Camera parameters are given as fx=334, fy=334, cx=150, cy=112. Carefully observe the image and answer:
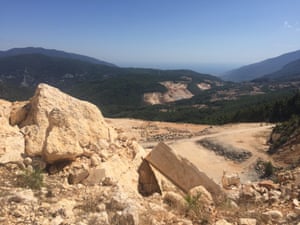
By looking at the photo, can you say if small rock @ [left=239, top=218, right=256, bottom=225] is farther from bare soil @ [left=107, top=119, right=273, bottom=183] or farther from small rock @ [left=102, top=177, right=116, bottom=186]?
bare soil @ [left=107, top=119, right=273, bottom=183]

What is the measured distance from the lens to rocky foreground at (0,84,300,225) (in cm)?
564

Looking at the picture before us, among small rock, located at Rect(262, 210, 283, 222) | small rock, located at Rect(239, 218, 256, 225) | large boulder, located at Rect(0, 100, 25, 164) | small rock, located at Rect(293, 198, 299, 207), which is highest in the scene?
large boulder, located at Rect(0, 100, 25, 164)

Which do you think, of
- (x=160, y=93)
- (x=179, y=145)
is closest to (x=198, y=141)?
(x=179, y=145)

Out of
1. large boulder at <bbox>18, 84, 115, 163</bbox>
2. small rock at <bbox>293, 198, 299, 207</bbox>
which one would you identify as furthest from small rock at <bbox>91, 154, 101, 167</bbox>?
small rock at <bbox>293, 198, 299, 207</bbox>

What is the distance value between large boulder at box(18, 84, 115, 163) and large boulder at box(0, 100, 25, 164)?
0.62 ft

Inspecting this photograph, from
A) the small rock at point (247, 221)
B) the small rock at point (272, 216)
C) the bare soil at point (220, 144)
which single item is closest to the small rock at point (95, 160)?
the small rock at point (247, 221)

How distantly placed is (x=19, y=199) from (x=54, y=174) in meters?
2.28

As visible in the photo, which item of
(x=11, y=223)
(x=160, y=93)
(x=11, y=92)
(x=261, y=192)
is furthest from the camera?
Result: (x=160, y=93)

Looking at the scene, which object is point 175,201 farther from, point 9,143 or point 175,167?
point 9,143

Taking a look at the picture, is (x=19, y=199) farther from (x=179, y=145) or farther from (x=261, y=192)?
(x=179, y=145)

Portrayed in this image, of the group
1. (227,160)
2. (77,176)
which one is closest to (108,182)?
(77,176)

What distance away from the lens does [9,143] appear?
8.24 m

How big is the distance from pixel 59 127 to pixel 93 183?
6.33 feet

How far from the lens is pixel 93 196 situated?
6484 mm
